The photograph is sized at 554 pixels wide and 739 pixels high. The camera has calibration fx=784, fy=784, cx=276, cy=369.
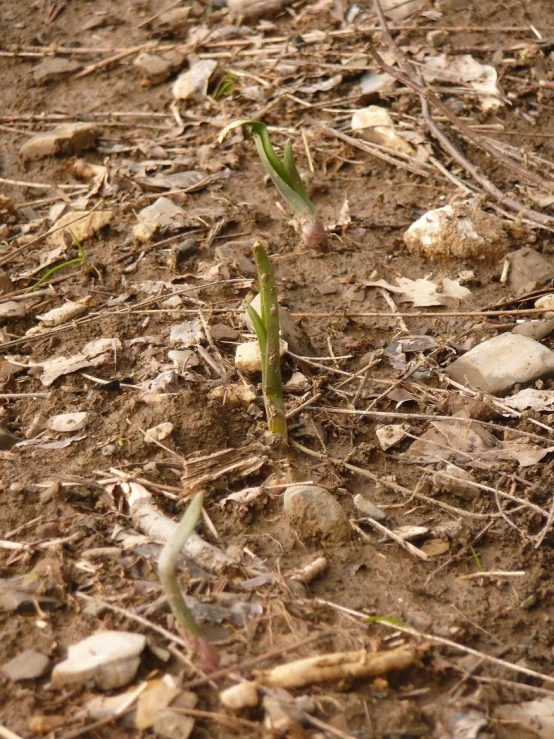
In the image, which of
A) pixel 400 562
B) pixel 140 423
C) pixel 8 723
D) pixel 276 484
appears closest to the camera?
pixel 8 723

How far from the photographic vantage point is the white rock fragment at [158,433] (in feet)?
6.86

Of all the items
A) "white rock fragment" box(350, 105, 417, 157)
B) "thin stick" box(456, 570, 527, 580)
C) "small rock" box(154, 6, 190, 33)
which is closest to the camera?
"thin stick" box(456, 570, 527, 580)

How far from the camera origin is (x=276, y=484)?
199cm

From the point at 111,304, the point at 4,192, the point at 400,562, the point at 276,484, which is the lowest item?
the point at 400,562

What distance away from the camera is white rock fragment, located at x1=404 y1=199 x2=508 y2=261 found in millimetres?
2773

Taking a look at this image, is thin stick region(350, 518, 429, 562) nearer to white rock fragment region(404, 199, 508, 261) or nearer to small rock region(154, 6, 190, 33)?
white rock fragment region(404, 199, 508, 261)

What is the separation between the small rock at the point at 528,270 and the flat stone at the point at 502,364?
32 centimetres

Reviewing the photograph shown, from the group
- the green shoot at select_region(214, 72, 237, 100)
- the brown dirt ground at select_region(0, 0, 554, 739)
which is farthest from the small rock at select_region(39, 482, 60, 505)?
the green shoot at select_region(214, 72, 237, 100)

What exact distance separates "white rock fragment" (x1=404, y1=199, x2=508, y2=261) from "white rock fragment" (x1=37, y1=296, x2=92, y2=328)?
47.7 inches

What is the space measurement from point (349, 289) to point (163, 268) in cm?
67

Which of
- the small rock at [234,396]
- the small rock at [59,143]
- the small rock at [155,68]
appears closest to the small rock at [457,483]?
the small rock at [234,396]

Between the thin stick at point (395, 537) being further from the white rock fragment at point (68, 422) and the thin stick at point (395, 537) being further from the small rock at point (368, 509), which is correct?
the white rock fragment at point (68, 422)

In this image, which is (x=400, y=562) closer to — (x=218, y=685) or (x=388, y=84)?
(x=218, y=685)

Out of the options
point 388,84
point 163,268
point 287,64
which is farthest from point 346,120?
point 163,268
